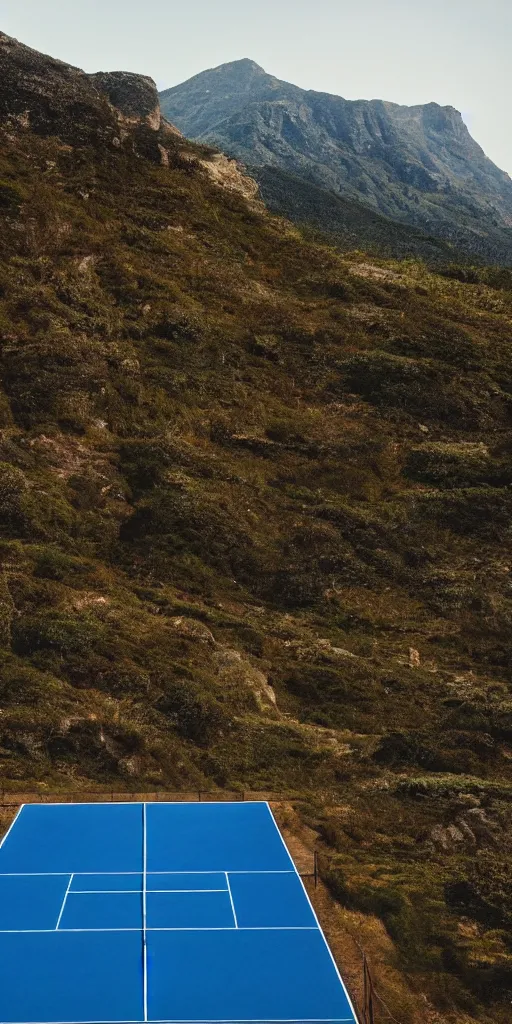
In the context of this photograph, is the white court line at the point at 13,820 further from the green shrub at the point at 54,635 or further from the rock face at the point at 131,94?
the rock face at the point at 131,94

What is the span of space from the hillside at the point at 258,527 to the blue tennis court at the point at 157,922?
1.55 m

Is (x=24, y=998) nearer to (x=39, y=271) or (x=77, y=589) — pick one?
(x=77, y=589)

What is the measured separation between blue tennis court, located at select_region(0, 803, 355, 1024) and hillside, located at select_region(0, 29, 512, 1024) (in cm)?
155

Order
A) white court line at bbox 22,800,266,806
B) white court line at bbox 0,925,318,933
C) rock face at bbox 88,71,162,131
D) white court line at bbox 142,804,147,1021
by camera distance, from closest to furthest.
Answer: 1. white court line at bbox 142,804,147,1021
2. white court line at bbox 0,925,318,933
3. white court line at bbox 22,800,266,806
4. rock face at bbox 88,71,162,131

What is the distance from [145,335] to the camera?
44500mm

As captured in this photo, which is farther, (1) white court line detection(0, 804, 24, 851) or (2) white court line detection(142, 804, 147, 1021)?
(1) white court line detection(0, 804, 24, 851)

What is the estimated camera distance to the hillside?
22688 mm

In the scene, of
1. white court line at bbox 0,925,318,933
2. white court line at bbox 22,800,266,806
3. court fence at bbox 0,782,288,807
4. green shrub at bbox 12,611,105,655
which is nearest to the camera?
white court line at bbox 0,925,318,933

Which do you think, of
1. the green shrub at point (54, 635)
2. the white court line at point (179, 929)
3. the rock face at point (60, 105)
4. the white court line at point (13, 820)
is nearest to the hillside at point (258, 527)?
the green shrub at point (54, 635)

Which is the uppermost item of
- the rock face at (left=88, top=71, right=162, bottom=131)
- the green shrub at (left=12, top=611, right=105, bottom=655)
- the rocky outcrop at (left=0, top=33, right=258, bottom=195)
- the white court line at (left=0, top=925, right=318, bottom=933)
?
the rock face at (left=88, top=71, right=162, bottom=131)

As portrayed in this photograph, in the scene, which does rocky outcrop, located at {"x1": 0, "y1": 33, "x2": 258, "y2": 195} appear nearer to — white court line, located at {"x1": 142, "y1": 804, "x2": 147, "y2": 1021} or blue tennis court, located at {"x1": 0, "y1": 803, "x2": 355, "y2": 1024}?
white court line, located at {"x1": 142, "y1": 804, "x2": 147, "y2": 1021}

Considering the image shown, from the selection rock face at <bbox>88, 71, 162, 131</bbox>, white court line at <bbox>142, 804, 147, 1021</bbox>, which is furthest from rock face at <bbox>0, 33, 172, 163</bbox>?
white court line at <bbox>142, 804, 147, 1021</bbox>

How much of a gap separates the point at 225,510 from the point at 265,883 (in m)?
18.6

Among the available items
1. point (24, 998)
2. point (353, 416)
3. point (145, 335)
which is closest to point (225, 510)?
point (353, 416)
